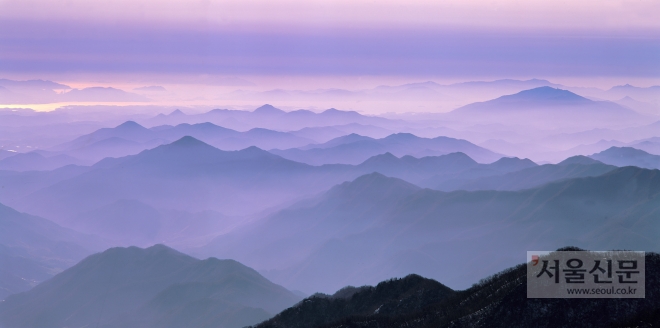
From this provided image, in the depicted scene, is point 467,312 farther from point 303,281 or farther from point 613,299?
point 303,281

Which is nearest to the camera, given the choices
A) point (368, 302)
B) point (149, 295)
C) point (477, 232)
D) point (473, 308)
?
Result: point (473, 308)

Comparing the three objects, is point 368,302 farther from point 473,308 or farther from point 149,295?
point 149,295

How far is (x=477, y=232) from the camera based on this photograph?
550 ft

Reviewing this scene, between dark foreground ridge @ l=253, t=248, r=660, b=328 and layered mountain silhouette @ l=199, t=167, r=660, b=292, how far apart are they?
315ft

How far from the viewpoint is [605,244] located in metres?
134

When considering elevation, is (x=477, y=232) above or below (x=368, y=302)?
above

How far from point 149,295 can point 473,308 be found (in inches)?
4488

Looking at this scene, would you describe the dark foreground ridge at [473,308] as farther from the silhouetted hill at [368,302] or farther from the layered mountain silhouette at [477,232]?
the layered mountain silhouette at [477,232]

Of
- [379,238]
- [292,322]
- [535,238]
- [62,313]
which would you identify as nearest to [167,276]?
[62,313]

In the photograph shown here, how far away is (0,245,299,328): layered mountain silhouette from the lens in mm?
107125

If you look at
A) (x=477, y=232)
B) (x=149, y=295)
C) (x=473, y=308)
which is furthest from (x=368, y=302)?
(x=477, y=232)

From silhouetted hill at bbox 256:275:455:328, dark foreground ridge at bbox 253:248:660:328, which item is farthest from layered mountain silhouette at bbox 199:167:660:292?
dark foreground ridge at bbox 253:248:660:328

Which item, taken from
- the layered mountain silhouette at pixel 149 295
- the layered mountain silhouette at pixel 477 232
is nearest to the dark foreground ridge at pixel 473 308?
the layered mountain silhouette at pixel 149 295

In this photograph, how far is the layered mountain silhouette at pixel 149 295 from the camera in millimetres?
107125
